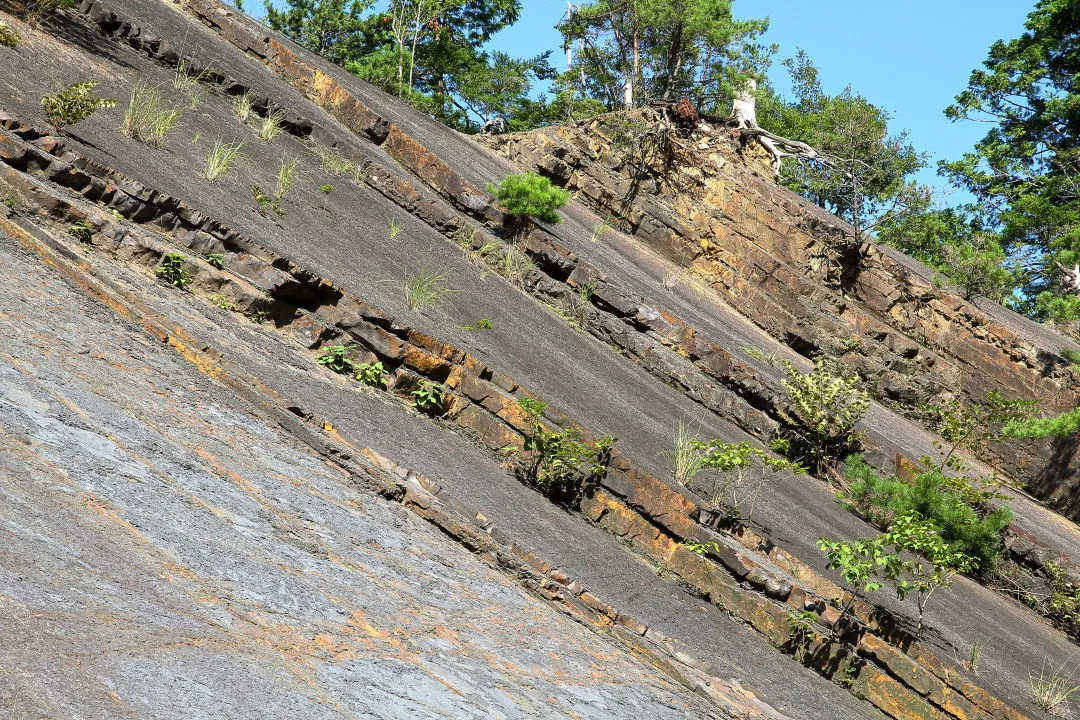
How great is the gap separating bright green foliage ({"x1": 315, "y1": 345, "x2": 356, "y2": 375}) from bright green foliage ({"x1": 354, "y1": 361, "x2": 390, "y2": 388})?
0.05 meters

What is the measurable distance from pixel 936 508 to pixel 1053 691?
3218mm

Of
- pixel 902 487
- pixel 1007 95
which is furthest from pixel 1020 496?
pixel 1007 95

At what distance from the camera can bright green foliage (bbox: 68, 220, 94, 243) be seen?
5.51 m

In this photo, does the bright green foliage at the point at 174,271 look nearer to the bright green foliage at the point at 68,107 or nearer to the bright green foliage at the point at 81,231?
the bright green foliage at the point at 81,231

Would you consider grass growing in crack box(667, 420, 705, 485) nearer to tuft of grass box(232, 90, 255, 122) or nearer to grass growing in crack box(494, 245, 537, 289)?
grass growing in crack box(494, 245, 537, 289)

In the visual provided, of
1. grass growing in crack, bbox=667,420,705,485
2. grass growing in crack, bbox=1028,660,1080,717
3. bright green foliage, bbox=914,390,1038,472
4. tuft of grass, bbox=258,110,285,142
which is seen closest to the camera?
grass growing in crack, bbox=1028,660,1080,717

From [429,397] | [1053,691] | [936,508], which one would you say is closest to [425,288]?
[429,397]

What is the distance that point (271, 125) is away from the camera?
981 centimetres

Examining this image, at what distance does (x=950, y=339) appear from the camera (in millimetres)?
17047

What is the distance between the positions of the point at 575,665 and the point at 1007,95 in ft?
118

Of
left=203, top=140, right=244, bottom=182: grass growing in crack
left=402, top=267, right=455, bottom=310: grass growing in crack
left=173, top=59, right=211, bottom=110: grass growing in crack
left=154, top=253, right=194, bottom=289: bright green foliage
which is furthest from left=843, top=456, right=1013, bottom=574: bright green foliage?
left=173, top=59, right=211, bottom=110: grass growing in crack

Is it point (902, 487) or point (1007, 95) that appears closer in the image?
point (902, 487)

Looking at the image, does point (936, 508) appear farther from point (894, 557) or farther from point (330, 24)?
point (330, 24)

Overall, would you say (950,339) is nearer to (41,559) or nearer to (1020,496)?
(1020,496)
